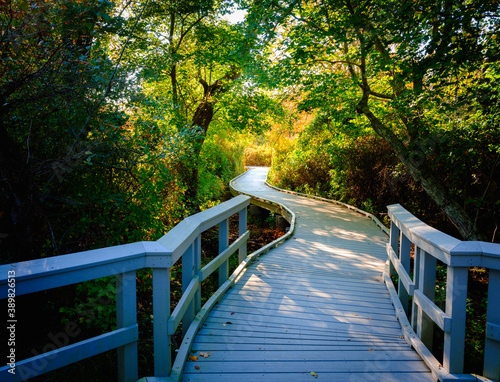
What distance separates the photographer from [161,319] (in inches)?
82.3

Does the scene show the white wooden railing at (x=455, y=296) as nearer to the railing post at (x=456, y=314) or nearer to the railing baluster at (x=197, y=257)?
the railing post at (x=456, y=314)

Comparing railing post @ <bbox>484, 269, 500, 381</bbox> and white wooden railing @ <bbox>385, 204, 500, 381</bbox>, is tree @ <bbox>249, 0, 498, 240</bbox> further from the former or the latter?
railing post @ <bbox>484, 269, 500, 381</bbox>

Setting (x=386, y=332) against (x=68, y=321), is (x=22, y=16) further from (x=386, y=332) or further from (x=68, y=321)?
(x=386, y=332)

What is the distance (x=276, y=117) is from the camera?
1299 cm

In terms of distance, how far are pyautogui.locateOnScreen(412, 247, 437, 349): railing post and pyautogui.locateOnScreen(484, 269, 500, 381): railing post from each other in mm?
553


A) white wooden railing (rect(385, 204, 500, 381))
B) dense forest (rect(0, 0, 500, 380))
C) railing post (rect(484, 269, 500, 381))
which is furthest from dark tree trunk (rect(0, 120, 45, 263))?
railing post (rect(484, 269, 500, 381))

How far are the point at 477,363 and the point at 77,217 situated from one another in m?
5.31

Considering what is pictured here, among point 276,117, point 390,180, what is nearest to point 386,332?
point 390,180

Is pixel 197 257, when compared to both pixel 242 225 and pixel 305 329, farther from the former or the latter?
pixel 242 225

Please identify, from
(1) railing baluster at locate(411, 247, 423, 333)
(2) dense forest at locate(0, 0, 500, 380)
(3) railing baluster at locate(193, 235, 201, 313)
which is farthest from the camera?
(2) dense forest at locate(0, 0, 500, 380)

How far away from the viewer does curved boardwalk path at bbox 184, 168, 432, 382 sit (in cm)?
254

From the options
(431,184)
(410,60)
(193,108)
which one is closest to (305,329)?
(410,60)

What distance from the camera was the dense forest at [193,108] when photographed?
11.6 feet

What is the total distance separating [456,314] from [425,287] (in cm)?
56
